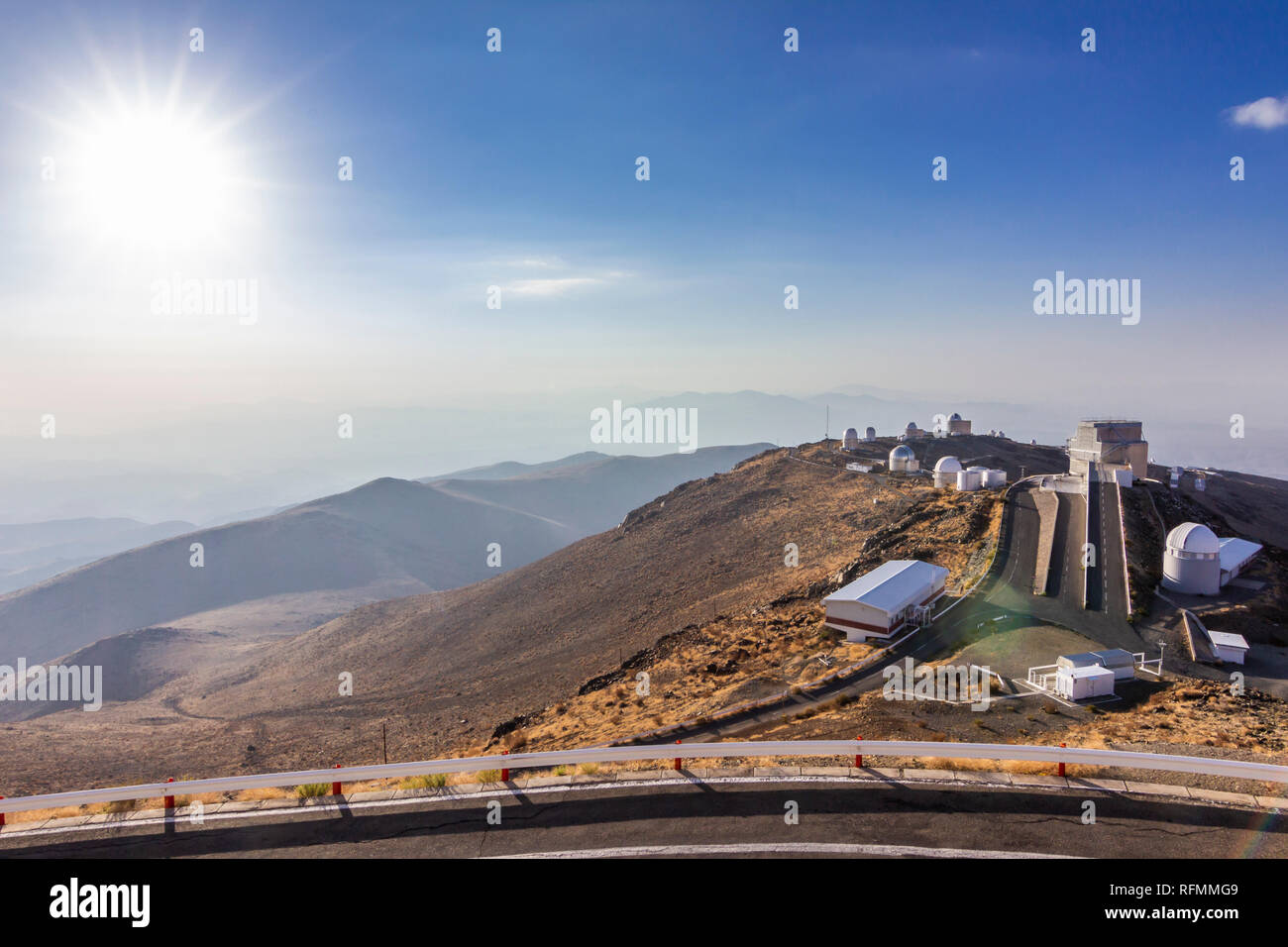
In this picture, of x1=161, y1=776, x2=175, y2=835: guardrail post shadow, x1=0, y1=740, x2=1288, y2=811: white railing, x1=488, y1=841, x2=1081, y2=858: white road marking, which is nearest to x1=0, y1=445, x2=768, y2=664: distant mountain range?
x1=0, y1=740, x2=1288, y2=811: white railing

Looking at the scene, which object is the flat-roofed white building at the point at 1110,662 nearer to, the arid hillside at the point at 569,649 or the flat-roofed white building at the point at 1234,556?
the arid hillside at the point at 569,649

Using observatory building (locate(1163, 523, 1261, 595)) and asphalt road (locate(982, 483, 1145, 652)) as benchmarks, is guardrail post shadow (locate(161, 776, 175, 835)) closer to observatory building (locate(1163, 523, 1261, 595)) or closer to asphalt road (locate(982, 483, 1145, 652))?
asphalt road (locate(982, 483, 1145, 652))

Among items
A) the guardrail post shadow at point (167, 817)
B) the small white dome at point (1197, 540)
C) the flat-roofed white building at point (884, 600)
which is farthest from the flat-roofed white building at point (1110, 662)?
the guardrail post shadow at point (167, 817)

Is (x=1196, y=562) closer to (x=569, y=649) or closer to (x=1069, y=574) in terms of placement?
(x=1069, y=574)

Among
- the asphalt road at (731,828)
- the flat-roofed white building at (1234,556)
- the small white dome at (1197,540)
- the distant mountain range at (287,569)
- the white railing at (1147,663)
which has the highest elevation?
the small white dome at (1197,540)

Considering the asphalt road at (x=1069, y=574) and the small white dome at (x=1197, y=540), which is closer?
Result: the asphalt road at (x=1069, y=574)

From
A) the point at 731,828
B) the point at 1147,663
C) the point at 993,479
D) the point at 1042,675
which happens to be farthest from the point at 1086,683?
the point at 993,479
